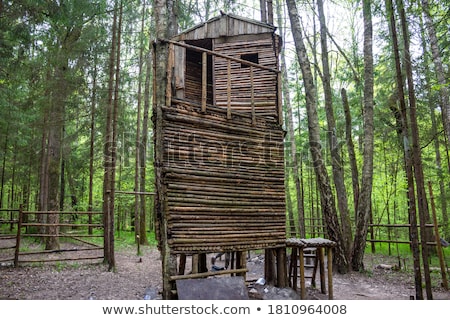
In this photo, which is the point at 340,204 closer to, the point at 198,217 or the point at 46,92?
the point at 198,217

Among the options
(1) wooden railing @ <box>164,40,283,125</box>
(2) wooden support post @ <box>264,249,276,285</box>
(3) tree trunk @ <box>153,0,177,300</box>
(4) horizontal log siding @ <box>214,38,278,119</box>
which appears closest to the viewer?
(3) tree trunk @ <box>153,0,177,300</box>

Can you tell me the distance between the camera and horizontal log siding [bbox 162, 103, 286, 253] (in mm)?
6926

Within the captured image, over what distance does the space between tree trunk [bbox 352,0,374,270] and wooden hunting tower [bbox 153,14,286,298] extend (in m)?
4.66

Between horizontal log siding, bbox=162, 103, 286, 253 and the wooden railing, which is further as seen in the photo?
the wooden railing

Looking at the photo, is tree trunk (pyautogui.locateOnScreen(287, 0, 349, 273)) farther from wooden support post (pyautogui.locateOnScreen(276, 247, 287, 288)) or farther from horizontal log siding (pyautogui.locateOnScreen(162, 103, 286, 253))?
wooden support post (pyautogui.locateOnScreen(276, 247, 287, 288))

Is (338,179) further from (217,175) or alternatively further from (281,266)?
(217,175)

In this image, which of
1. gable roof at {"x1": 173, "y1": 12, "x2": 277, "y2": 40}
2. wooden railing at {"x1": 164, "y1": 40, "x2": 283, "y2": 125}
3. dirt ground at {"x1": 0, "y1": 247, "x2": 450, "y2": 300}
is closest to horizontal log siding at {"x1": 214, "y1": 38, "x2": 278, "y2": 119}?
wooden railing at {"x1": 164, "y1": 40, "x2": 283, "y2": 125}

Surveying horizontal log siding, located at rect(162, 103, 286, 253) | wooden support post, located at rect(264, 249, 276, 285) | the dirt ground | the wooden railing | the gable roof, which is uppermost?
the gable roof

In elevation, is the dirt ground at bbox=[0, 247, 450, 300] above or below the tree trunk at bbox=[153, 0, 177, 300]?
below

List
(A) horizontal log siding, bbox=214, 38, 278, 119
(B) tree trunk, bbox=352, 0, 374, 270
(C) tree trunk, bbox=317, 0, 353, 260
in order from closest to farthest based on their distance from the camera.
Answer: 1. (A) horizontal log siding, bbox=214, 38, 278, 119
2. (B) tree trunk, bbox=352, 0, 374, 270
3. (C) tree trunk, bbox=317, 0, 353, 260

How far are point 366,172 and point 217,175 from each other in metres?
7.48

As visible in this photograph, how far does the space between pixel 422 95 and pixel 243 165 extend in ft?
41.3

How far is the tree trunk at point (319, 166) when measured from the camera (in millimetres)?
11586

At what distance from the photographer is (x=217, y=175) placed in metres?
7.50
